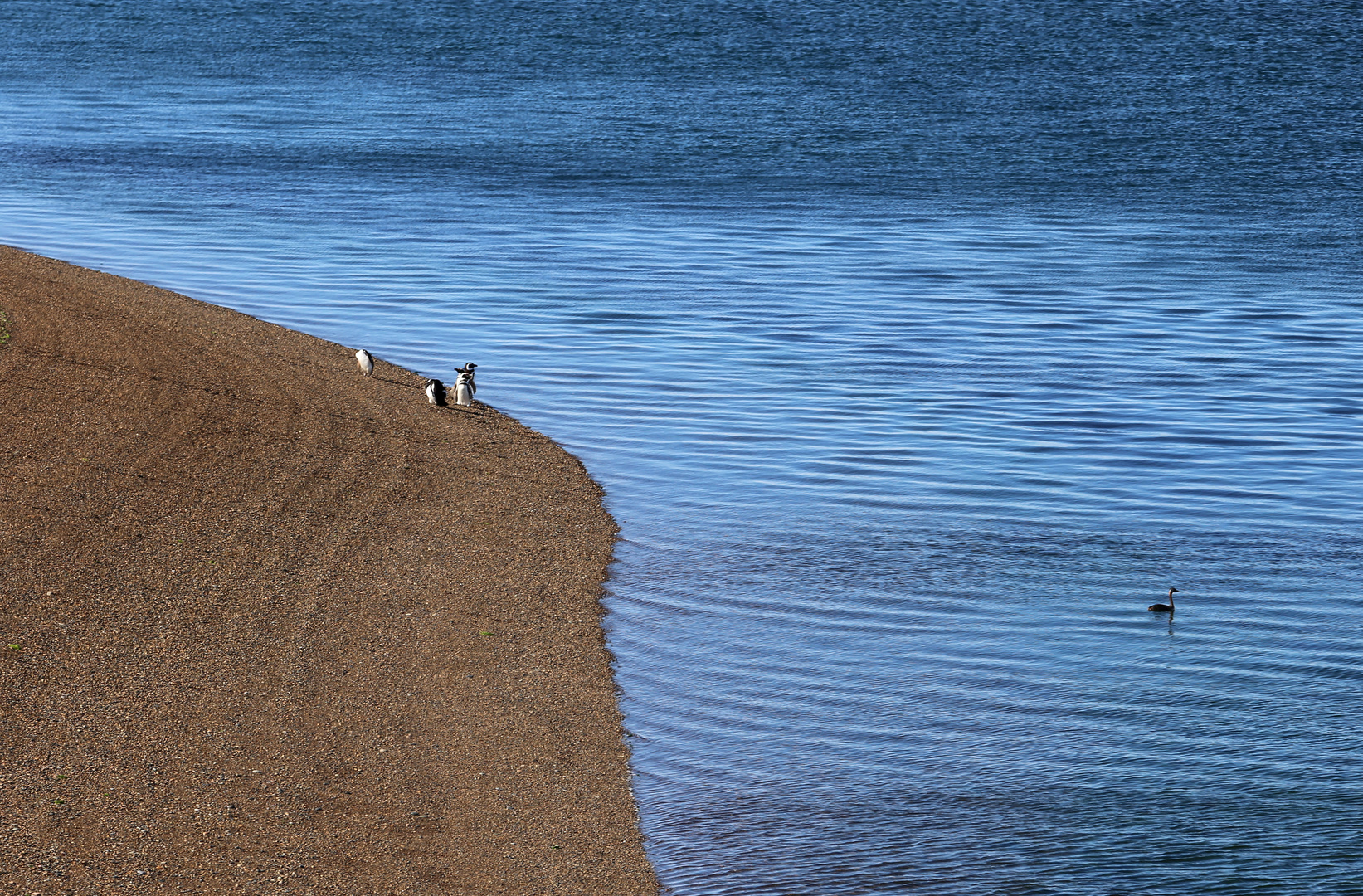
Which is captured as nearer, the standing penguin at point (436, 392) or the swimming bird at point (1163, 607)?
the swimming bird at point (1163, 607)

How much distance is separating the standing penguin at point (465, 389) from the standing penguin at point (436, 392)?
211 mm

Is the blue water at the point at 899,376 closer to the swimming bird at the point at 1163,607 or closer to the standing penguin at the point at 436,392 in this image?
the swimming bird at the point at 1163,607

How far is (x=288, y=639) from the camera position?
1284 centimetres

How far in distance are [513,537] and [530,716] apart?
4.02 metres

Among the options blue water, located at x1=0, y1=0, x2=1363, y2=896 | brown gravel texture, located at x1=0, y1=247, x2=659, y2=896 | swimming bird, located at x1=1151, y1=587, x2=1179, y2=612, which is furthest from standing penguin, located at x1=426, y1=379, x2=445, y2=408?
swimming bird, located at x1=1151, y1=587, x2=1179, y2=612

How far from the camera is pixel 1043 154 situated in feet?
142

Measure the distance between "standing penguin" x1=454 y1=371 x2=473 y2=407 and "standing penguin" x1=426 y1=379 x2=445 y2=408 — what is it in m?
0.21

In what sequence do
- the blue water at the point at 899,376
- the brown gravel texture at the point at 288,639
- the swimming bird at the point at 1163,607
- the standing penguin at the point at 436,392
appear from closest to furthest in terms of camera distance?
the brown gravel texture at the point at 288,639, the blue water at the point at 899,376, the swimming bird at the point at 1163,607, the standing penguin at the point at 436,392

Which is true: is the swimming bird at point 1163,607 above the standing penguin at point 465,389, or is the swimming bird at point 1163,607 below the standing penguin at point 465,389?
below

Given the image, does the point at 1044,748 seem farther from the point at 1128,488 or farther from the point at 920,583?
the point at 1128,488

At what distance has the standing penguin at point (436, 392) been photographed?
1973cm

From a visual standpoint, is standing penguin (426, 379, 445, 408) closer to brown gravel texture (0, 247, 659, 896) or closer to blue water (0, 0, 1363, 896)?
brown gravel texture (0, 247, 659, 896)

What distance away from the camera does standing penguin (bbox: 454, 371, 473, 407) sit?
19766 millimetres

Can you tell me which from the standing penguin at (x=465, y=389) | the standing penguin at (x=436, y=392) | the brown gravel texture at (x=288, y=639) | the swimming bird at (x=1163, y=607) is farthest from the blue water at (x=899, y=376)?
the standing penguin at (x=436, y=392)
